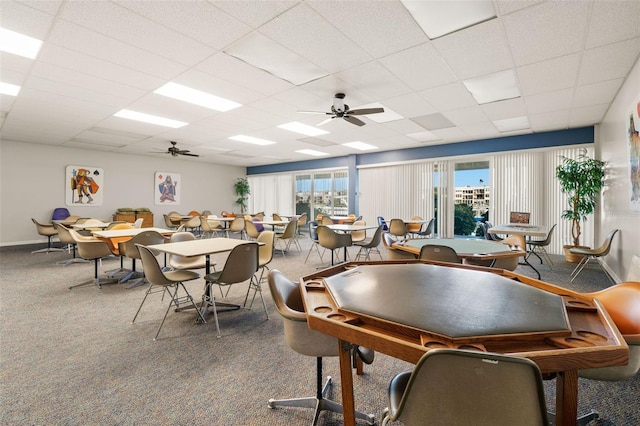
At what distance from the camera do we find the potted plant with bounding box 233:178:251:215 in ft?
41.3

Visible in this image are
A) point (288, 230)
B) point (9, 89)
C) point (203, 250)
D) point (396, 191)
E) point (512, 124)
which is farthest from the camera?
point (396, 191)

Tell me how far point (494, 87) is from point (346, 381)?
4438 millimetres

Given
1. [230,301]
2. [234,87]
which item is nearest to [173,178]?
[234,87]

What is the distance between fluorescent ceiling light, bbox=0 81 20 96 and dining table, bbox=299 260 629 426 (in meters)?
5.32

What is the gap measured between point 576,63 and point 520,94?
0.98m

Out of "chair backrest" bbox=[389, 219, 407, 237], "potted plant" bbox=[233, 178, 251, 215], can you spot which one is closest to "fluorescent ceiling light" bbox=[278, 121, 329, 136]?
"chair backrest" bbox=[389, 219, 407, 237]

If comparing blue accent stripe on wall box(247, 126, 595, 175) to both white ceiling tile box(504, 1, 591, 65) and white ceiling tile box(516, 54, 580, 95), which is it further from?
white ceiling tile box(504, 1, 591, 65)

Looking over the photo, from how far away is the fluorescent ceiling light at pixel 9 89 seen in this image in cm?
405

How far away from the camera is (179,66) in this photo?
11.4 feet

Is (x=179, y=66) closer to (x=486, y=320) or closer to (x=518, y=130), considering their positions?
(x=486, y=320)

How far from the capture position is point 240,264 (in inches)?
108

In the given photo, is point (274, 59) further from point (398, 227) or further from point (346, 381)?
point (398, 227)

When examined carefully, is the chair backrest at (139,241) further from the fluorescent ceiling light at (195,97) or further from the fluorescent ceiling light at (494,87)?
the fluorescent ceiling light at (494,87)

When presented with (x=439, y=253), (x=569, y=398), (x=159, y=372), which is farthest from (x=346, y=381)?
(x=439, y=253)
